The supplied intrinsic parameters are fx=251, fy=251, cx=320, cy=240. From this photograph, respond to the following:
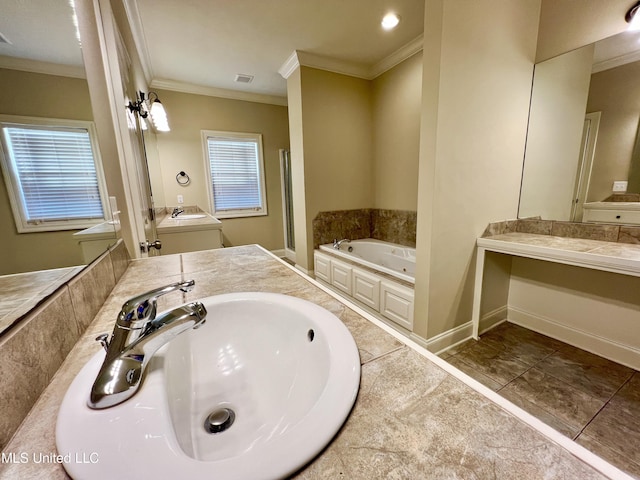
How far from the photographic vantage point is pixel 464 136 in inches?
65.9

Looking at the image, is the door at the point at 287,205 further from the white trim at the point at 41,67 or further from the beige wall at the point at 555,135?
the white trim at the point at 41,67

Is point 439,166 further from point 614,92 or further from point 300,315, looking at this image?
point 300,315

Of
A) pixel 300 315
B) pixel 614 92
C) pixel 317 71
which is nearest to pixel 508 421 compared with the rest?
pixel 300 315

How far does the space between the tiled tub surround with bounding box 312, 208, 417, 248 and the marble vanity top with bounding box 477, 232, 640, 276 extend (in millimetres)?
1104

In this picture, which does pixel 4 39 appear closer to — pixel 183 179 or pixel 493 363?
pixel 493 363

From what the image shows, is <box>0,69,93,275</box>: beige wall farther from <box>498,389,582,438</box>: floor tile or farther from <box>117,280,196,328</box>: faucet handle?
<box>498,389,582,438</box>: floor tile

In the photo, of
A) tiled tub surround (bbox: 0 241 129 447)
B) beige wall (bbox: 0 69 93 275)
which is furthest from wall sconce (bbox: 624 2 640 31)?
tiled tub surround (bbox: 0 241 129 447)

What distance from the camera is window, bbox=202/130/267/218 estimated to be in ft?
12.4

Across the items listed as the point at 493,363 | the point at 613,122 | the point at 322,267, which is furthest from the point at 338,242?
the point at 613,122

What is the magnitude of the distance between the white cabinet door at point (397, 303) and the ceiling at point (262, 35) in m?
2.31

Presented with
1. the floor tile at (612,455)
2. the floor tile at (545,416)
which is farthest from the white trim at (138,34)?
the floor tile at (612,455)

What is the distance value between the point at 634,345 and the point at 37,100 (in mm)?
3067

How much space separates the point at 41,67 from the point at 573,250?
2.44 meters

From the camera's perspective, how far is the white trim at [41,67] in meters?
0.51
